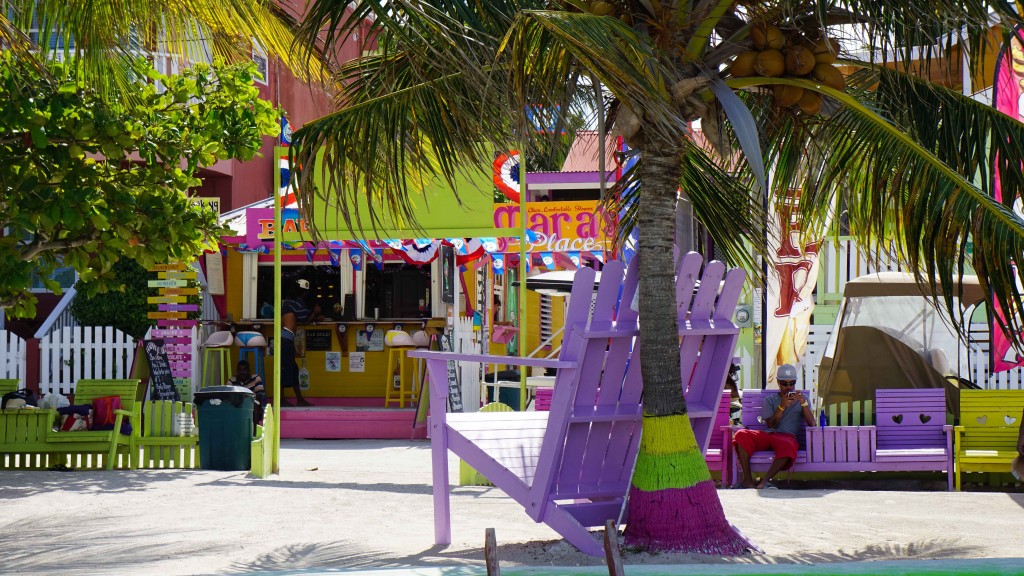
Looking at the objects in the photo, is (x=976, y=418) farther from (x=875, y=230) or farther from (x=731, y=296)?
(x=731, y=296)

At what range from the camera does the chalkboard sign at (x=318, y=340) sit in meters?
18.5

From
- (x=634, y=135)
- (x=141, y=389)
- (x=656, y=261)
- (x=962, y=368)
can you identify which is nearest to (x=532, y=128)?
(x=634, y=135)

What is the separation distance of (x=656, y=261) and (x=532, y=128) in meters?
1.12

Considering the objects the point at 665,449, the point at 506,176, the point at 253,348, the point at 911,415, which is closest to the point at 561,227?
the point at 506,176

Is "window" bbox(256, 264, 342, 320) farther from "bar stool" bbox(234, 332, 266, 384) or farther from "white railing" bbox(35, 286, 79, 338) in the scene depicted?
"white railing" bbox(35, 286, 79, 338)

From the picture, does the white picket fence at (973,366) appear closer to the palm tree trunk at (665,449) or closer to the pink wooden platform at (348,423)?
the pink wooden platform at (348,423)

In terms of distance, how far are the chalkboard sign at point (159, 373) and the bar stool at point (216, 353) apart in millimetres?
964

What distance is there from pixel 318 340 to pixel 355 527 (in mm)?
11007

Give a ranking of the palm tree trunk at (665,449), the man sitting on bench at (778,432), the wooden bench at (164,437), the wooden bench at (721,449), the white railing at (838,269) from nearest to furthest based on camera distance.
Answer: the palm tree trunk at (665,449) → the man sitting on bench at (778,432) → the wooden bench at (721,449) → the wooden bench at (164,437) → the white railing at (838,269)

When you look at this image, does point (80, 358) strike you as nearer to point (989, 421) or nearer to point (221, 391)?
point (221, 391)

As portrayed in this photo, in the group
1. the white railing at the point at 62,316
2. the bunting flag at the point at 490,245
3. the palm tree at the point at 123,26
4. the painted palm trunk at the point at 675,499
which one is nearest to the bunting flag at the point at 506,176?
the bunting flag at the point at 490,245

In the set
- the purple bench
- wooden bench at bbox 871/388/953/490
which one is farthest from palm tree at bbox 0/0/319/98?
wooden bench at bbox 871/388/953/490

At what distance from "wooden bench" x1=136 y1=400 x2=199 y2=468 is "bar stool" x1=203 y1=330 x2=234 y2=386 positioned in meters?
5.15

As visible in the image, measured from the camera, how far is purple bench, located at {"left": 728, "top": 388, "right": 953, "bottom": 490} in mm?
10680
